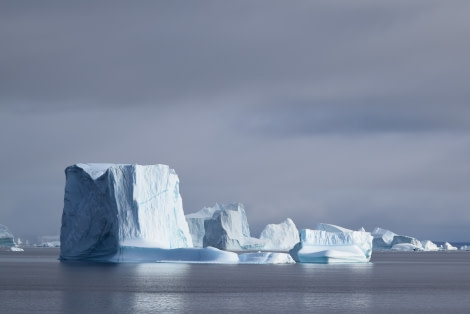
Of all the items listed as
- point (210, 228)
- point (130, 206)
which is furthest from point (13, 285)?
point (210, 228)

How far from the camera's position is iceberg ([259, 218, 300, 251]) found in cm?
9806

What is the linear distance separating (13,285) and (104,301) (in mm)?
8927

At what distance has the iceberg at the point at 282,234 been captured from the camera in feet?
322

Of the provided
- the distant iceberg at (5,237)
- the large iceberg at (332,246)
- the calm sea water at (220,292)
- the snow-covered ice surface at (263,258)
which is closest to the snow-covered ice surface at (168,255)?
the calm sea water at (220,292)

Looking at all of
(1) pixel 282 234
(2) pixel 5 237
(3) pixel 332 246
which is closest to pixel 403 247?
(1) pixel 282 234

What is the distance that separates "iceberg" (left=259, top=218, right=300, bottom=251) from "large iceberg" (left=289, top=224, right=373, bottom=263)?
135 ft

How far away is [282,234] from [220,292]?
66433 millimetres

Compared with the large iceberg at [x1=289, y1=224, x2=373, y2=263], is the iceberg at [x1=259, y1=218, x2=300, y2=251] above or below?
above

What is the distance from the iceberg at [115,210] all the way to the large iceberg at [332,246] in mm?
8749

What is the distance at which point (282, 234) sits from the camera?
325ft

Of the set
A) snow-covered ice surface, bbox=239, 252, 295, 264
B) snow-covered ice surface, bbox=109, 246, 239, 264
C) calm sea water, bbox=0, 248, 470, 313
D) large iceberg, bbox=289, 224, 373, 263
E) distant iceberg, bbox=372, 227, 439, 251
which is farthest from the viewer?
distant iceberg, bbox=372, 227, 439, 251

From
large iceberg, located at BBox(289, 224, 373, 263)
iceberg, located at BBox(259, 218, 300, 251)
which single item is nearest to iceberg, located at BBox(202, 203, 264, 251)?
iceberg, located at BBox(259, 218, 300, 251)

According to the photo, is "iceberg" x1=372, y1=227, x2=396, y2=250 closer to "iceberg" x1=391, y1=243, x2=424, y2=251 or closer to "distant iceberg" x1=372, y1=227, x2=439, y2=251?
"distant iceberg" x1=372, y1=227, x2=439, y2=251

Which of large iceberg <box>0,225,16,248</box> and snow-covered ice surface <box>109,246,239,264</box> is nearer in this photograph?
snow-covered ice surface <box>109,246,239,264</box>
